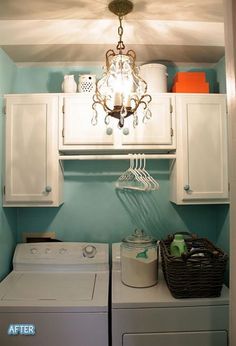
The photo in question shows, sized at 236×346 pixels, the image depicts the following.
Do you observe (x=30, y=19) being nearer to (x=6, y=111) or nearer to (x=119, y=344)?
(x=6, y=111)

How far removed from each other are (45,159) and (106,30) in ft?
3.26

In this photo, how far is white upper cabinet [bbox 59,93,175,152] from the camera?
188 cm

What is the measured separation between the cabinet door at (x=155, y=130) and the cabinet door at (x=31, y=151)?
0.55 metres

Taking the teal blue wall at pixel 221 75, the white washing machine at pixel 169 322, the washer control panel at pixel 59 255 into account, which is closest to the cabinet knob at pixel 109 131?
the washer control panel at pixel 59 255

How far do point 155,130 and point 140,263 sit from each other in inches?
35.9

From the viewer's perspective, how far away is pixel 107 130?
6.15 feet

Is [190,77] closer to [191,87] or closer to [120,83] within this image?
[191,87]

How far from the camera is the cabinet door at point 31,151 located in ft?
6.18

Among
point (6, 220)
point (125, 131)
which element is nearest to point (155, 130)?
point (125, 131)

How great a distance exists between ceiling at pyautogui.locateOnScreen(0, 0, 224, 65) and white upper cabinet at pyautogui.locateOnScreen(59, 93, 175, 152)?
1.29 ft

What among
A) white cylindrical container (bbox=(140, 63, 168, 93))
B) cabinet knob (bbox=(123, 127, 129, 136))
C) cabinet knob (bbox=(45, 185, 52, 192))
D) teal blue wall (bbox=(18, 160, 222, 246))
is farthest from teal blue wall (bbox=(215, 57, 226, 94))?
cabinet knob (bbox=(45, 185, 52, 192))

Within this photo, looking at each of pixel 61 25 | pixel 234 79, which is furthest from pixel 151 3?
pixel 234 79

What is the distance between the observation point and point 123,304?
→ 1.47 meters

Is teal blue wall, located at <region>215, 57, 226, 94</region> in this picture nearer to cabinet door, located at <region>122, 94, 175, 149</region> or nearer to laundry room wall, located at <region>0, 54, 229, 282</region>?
laundry room wall, located at <region>0, 54, 229, 282</region>
